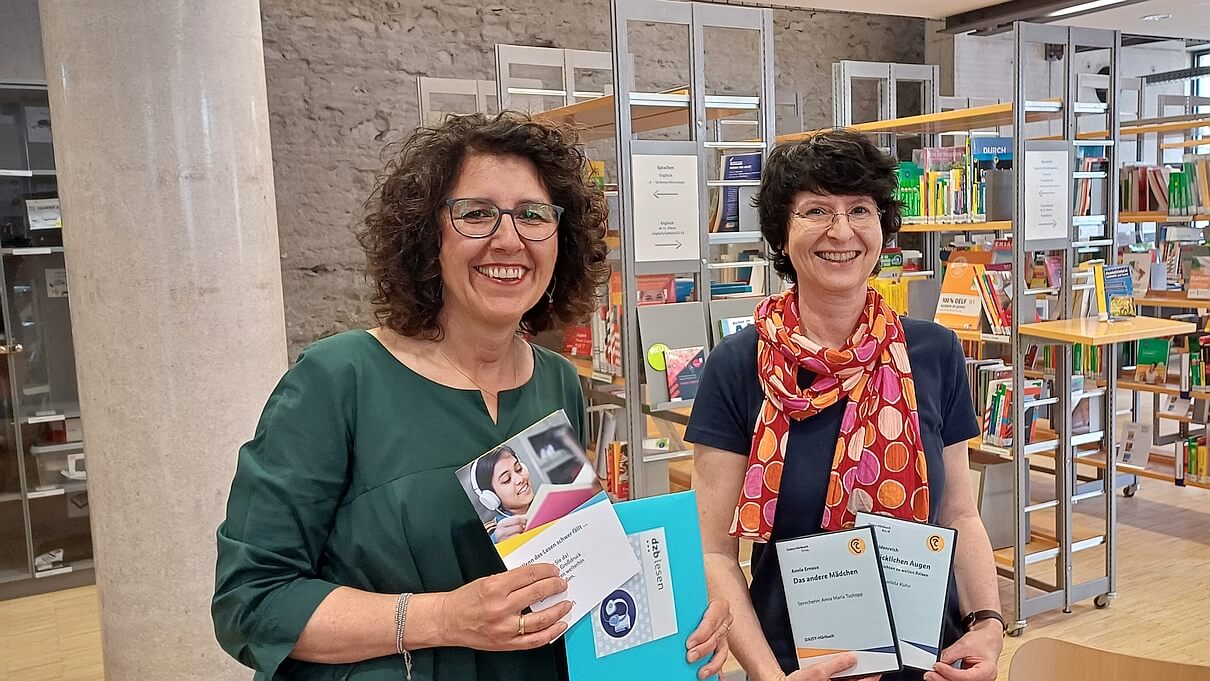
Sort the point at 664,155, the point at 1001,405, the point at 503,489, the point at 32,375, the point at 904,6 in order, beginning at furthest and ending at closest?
1. the point at 904,6
2. the point at 32,375
3. the point at 1001,405
4. the point at 664,155
5. the point at 503,489

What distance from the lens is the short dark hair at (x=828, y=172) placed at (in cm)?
182

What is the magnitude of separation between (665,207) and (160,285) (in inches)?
74.9

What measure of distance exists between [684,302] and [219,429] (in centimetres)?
195

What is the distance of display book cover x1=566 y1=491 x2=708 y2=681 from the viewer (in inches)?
50.7

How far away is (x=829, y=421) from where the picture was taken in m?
1.88

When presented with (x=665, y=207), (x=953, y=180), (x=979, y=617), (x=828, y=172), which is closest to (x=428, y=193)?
(x=828, y=172)

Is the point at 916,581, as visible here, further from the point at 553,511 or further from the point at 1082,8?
the point at 1082,8

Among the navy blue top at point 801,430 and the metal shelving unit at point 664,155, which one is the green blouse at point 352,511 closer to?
the navy blue top at point 801,430

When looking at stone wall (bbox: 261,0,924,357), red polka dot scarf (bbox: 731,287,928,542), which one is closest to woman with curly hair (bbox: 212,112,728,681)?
red polka dot scarf (bbox: 731,287,928,542)

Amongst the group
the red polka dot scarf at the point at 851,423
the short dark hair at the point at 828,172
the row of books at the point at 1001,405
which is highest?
the short dark hair at the point at 828,172

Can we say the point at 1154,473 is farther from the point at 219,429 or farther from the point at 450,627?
the point at 450,627

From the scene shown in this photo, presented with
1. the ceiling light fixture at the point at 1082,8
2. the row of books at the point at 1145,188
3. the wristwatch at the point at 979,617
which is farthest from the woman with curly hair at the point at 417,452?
the ceiling light fixture at the point at 1082,8

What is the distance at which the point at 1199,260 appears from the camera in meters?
6.02

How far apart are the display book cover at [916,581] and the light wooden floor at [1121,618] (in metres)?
2.41
